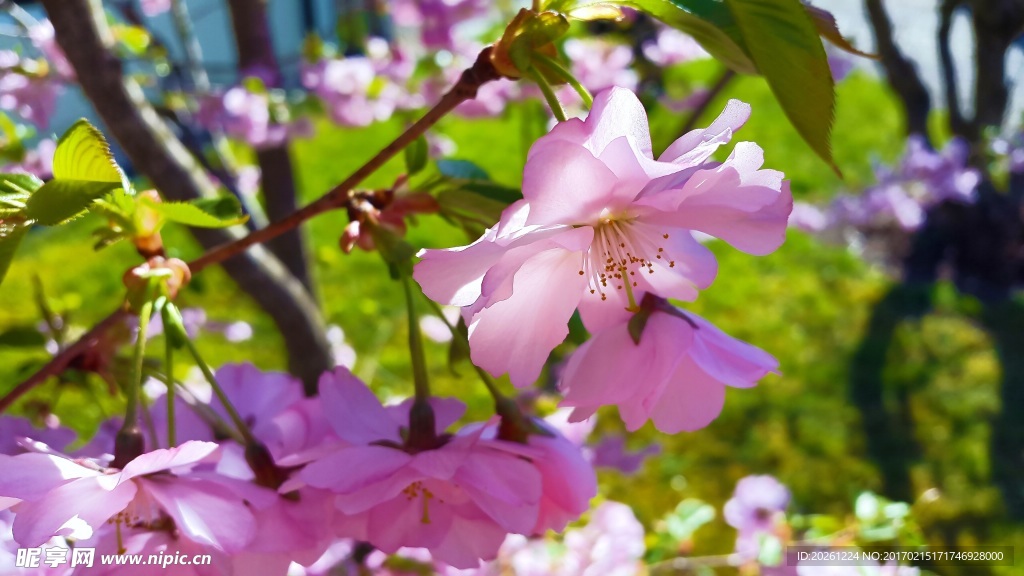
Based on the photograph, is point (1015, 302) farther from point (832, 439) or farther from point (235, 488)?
point (235, 488)

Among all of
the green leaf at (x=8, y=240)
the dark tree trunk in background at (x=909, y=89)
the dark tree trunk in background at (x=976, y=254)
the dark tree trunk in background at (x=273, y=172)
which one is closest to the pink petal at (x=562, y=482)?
the green leaf at (x=8, y=240)

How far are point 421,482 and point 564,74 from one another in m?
0.28

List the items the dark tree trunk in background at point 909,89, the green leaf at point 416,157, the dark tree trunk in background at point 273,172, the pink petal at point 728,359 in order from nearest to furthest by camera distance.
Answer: the pink petal at point 728,359, the green leaf at point 416,157, the dark tree trunk in background at point 273,172, the dark tree trunk in background at point 909,89

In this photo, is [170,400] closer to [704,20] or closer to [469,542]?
[469,542]

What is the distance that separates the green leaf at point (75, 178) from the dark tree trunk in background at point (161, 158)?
22.2 inches

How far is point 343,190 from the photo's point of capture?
1.87 feet

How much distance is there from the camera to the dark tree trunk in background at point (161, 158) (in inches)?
36.5

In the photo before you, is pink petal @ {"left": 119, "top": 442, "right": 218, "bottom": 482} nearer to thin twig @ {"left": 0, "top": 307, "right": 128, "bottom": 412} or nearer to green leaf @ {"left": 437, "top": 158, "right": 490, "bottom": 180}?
thin twig @ {"left": 0, "top": 307, "right": 128, "bottom": 412}

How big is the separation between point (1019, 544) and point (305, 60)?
213 centimetres

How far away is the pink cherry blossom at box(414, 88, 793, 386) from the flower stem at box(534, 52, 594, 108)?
0.05 m

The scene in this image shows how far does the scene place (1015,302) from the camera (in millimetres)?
3150

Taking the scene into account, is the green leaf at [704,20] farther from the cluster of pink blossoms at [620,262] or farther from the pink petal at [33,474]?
the pink petal at [33,474]

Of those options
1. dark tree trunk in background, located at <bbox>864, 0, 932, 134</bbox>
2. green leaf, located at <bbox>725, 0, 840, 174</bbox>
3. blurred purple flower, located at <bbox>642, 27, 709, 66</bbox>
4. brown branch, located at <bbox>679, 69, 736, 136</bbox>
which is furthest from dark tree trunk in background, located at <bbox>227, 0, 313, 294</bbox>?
dark tree trunk in background, located at <bbox>864, 0, 932, 134</bbox>

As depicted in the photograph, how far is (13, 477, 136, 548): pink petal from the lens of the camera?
0.43 metres
